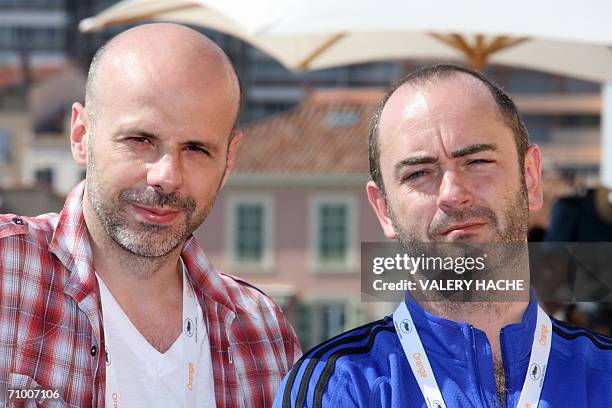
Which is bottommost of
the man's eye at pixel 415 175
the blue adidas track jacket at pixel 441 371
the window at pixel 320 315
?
the blue adidas track jacket at pixel 441 371

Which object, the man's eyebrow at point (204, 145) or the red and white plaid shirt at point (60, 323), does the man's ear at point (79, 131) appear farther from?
the man's eyebrow at point (204, 145)

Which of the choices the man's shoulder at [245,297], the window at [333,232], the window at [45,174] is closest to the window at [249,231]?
the window at [333,232]

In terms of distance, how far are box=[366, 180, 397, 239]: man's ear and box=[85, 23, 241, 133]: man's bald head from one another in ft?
1.83

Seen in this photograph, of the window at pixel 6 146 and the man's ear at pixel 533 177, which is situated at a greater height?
the window at pixel 6 146

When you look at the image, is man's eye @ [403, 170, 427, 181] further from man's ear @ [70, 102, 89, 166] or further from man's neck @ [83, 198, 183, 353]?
man's ear @ [70, 102, 89, 166]

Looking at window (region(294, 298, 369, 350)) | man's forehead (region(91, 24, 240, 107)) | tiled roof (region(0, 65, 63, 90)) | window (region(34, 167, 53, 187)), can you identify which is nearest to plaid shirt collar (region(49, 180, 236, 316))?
man's forehead (region(91, 24, 240, 107))

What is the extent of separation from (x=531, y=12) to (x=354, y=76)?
62561 mm

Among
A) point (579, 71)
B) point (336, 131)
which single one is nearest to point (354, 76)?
point (336, 131)

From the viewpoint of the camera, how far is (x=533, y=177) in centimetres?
257

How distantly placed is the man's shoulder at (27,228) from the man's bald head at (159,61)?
0.93ft

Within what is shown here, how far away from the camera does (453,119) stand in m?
2.46

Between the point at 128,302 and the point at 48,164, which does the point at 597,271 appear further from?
the point at 48,164

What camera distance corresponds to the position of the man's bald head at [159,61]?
2.87m

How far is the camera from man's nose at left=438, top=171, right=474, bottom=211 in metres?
2.39
